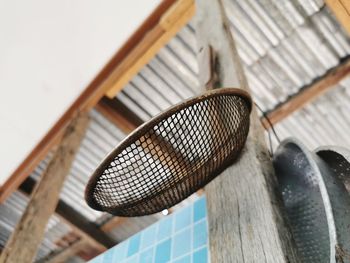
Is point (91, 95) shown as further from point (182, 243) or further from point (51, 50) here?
point (182, 243)

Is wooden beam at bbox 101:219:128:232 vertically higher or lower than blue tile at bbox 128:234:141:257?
lower

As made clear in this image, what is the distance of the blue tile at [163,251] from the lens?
5.32ft

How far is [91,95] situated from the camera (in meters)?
3.71

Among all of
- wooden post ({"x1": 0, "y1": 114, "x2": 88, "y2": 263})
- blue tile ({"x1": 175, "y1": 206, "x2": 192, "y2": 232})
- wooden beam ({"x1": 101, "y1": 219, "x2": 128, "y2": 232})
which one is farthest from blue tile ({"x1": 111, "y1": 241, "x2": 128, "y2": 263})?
wooden beam ({"x1": 101, "y1": 219, "x2": 128, "y2": 232})

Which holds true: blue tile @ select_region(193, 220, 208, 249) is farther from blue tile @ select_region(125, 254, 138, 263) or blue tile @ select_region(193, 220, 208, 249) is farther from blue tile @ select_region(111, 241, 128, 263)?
blue tile @ select_region(111, 241, 128, 263)

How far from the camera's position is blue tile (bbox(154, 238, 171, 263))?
1623mm

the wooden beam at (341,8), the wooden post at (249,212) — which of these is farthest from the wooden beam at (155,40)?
the wooden post at (249,212)

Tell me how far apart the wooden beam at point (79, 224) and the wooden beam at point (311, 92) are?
3675mm

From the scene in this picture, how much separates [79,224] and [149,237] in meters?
4.31

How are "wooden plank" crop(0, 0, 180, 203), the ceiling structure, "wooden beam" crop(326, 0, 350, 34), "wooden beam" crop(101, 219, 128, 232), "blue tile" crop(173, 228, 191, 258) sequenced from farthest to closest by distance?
"wooden beam" crop(101, 219, 128, 232) → the ceiling structure → "wooden plank" crop(0, 0, 180, 203) → "wooden beam" crop(326, 0, 350, 34) → "blue tile" crop(173, 228, 191, 258)

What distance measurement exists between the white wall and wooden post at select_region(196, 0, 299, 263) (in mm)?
2032

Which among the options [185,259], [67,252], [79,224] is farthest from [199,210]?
[67,252]

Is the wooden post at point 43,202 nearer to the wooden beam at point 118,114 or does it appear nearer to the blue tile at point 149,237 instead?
the wooden beam at point 118,114

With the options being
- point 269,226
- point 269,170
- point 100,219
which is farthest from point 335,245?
point 100,219
